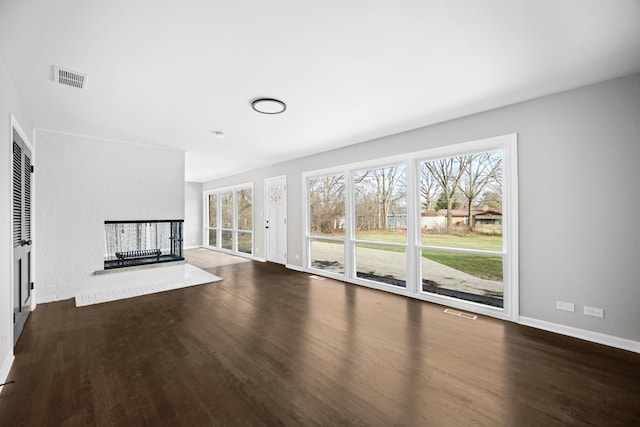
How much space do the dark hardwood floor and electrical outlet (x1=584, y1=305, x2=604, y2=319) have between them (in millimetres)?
289

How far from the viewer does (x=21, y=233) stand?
10.3 feet

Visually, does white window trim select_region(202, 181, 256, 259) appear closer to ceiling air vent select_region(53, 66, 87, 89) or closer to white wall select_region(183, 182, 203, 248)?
white wall select_region(183, 182, 203, 248)

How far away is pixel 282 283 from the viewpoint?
5035 millimetres

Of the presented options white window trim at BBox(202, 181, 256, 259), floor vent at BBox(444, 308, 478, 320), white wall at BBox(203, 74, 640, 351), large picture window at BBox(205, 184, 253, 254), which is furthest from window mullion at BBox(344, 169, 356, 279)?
large picture window at BBox(205, 184, 253, 254)

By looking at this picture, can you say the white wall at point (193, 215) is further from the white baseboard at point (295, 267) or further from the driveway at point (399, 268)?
the driveway at point (399, 268)

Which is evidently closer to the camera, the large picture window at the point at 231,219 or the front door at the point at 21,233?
the front door at the point at 21,233

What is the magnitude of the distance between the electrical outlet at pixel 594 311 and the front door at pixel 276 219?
205 inches

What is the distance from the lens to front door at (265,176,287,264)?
22.0ft

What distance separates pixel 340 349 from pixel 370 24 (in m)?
2.63

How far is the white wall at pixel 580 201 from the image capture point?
101 inches

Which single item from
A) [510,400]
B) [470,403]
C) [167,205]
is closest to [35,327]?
[167,205]

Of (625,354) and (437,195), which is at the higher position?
(437,195)

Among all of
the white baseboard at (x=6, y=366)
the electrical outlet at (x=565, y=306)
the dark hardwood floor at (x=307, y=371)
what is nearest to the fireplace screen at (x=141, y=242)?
the dark hardwood floor at (x=307, y=371)

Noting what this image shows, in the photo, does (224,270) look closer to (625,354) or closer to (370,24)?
(370,24)
